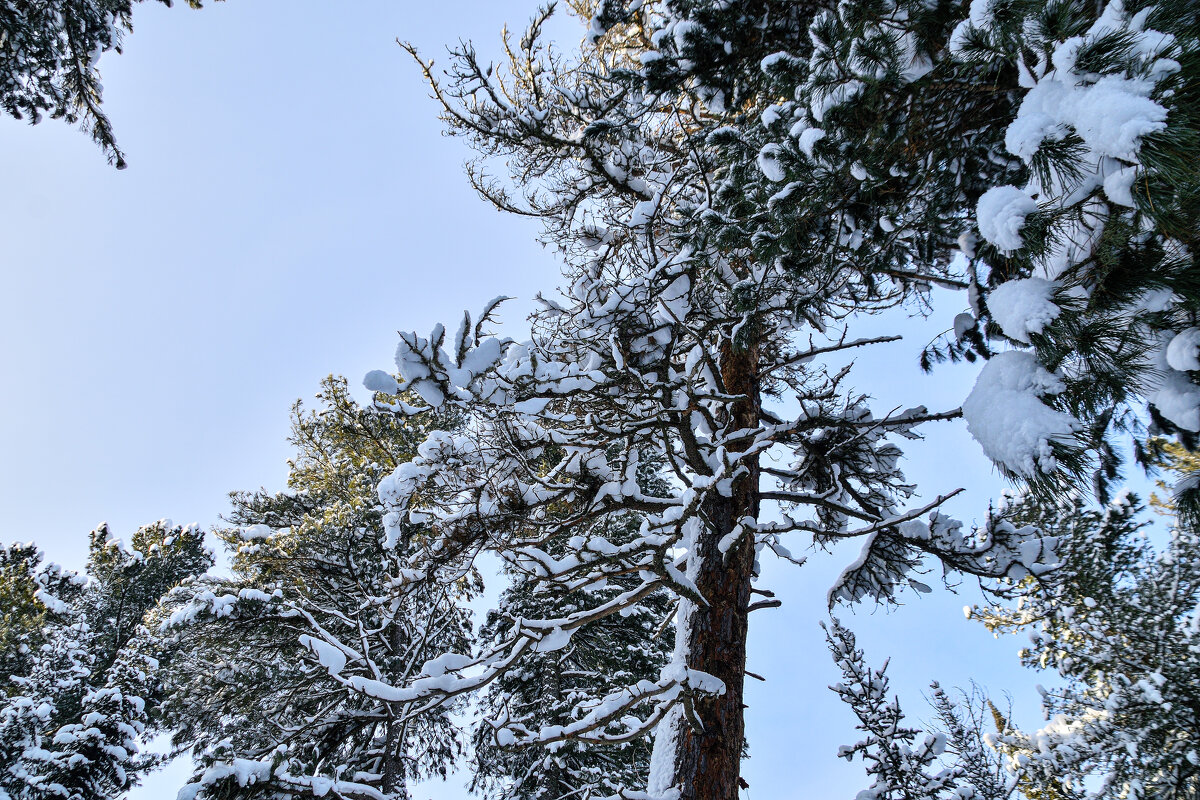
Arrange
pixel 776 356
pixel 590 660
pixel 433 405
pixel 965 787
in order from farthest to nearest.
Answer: pixel 590 660
pixel 965 787
pixel 776 356
pixel 433 405

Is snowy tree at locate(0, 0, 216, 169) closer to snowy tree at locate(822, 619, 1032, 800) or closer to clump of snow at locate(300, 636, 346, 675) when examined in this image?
clump of snow at locate(300, 636, 346, 675)

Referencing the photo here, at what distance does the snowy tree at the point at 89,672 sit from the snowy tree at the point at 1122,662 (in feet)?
53.6

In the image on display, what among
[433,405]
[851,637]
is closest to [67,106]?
[433,405]

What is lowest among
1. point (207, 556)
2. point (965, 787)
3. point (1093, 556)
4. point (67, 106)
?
point (965, 787)

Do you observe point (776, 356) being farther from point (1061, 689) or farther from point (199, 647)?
point (199, 647)

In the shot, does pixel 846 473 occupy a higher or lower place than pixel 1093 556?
lower

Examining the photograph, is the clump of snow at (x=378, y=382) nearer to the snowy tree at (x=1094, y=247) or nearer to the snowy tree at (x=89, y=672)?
the snowy tree at (x=1094, y=247)

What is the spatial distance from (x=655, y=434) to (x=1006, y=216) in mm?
3479

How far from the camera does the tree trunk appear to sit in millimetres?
3314

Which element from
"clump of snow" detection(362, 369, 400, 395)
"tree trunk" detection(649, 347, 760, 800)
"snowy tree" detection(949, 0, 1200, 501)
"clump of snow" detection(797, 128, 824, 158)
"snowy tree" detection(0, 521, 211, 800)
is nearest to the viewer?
"snowy tree" detection(949, 0, 1200, 501)

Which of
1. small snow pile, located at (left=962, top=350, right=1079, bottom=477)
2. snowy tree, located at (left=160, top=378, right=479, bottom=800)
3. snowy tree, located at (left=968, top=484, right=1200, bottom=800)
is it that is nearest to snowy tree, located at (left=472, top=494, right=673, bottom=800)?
snowy tree, located at (left=160, top=378, right=479, bottom=800)

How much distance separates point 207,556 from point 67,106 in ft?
55.9

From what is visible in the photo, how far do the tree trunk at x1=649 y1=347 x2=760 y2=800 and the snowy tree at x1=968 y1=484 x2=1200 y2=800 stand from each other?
4383mm

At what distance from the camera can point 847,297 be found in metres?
4.77
